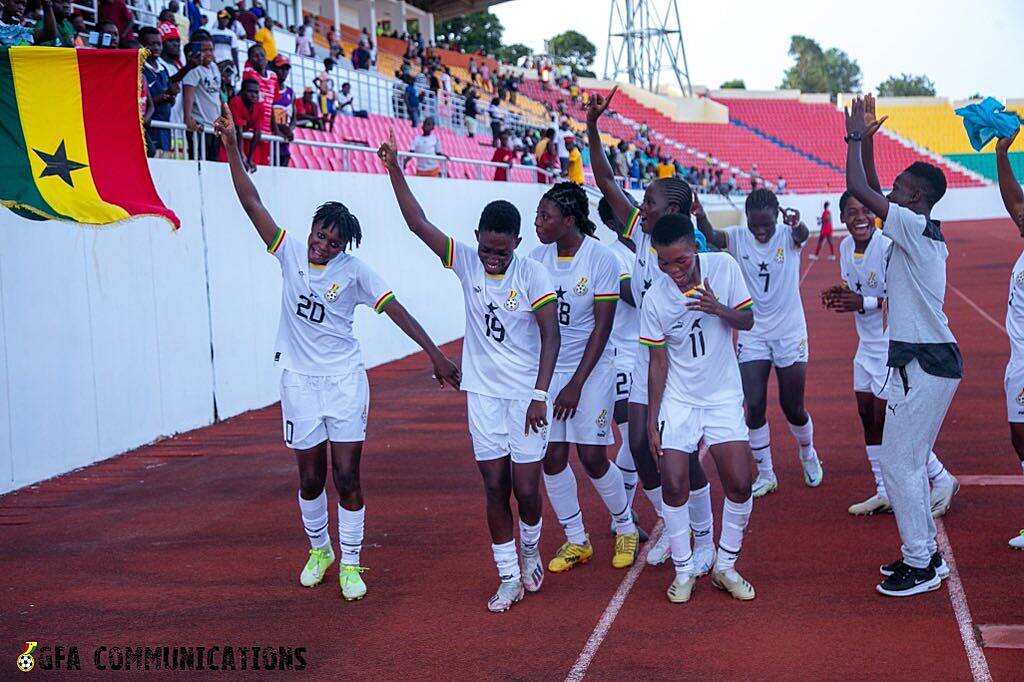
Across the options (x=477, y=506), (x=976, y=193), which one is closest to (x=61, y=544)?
(x=477, y=506)

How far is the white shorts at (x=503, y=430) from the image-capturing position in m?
5.60

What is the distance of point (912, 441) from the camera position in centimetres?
553

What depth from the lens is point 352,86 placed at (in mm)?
24844

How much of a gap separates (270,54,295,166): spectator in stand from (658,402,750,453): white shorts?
838 cm

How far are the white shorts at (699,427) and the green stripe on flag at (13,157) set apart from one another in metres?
4.81

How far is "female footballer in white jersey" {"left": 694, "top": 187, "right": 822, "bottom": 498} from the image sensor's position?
779 cm

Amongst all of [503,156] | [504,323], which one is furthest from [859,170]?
[503,156]

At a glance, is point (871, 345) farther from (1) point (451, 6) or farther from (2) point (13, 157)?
(1) point (451, 6)

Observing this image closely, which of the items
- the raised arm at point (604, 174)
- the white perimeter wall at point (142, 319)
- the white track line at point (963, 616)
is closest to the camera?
the white track line at point (963, 616)

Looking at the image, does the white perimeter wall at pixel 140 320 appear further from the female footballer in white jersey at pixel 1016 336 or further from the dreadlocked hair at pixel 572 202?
the female footballer in white jersey at pixel 1016 336

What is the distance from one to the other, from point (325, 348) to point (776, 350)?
3.50m

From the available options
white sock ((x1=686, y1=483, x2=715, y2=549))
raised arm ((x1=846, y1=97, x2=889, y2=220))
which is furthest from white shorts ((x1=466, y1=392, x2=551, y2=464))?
raised arm ((x1=846, y1=97, x2=889, y2=220))

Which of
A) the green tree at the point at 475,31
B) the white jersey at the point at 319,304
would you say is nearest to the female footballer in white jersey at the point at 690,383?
the white jersey at the point at 319,304

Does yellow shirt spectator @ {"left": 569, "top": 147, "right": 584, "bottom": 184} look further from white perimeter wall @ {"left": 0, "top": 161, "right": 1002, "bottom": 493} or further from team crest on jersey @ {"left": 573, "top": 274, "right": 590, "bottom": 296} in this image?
team crest on jersey @ {"left": 573, "top": 274, "right": 590, "bottom": 296}
